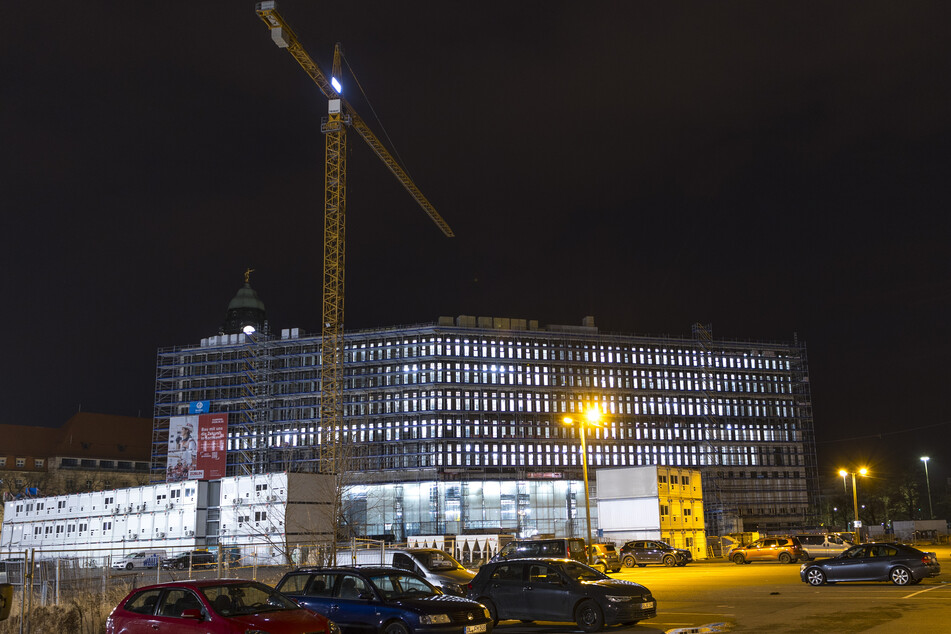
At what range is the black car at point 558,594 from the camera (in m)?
19.2

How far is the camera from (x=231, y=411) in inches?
5546

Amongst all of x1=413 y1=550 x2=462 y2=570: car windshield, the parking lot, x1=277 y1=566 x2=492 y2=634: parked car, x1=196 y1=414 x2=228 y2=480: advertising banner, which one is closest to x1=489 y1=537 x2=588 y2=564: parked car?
the parking lot

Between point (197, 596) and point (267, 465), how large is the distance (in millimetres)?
127577

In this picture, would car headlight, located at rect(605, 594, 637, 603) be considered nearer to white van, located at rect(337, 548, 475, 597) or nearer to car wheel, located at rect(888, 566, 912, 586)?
white van, located at rect(337, 548, 475, 597)

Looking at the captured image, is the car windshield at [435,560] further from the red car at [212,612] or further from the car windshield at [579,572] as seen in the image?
the red car at [212,612]

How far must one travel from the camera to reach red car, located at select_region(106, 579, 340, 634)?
1397 cm

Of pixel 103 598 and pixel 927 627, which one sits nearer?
pixel 927 627

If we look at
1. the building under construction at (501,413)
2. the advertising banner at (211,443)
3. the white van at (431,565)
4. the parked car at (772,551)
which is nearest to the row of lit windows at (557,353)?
the building under construction at (501,413)

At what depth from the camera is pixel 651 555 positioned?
46.5 metres

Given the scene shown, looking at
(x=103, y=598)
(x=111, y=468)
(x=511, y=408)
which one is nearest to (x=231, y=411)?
(x=111, y=468)

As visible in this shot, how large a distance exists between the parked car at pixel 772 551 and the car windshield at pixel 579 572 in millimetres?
29072

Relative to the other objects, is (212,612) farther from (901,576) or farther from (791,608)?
(901,576)

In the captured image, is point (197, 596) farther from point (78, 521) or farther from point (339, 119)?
point (339, 119)

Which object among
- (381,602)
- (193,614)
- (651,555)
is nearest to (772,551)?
(651,555)
